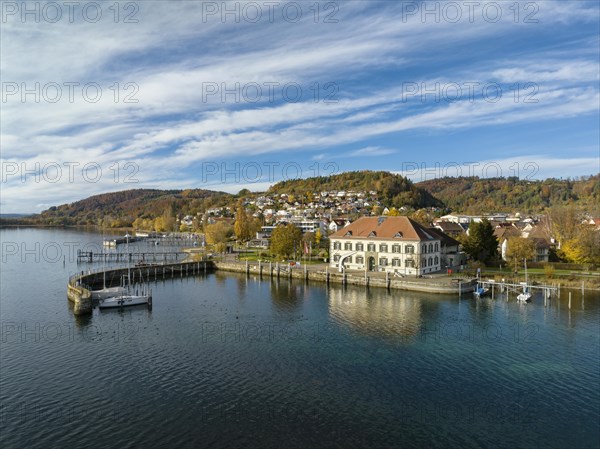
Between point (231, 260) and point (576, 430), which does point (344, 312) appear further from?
point (231, 260)

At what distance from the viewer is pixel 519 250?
51062 millimetres

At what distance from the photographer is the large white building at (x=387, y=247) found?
48.0m

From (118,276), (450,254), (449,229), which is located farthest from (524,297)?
(118,276)

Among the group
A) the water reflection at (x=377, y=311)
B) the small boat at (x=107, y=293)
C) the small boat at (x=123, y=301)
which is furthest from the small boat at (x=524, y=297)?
the small boat at (x=107, y=293)

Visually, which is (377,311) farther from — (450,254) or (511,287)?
(450,254)

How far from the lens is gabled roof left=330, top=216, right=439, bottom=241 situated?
48.9m

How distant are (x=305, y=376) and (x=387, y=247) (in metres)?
30.2

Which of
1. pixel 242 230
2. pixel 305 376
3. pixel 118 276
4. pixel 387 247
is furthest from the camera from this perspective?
pixel 242 230

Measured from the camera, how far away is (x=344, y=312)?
1395 inches

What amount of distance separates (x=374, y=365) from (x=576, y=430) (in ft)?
30.5

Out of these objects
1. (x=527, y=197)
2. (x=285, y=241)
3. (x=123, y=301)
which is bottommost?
(x=123, y=301)

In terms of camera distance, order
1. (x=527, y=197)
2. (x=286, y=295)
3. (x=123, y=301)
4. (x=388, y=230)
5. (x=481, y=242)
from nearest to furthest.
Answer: (x=123, y=301)
(x=286, y=295)
(x=388, y=230)
(x=481, y=242)
(x=527, y=197)

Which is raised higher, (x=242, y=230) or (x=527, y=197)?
(x=527, y=197)

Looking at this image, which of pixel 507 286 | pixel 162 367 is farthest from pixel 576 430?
pixel 507 286
